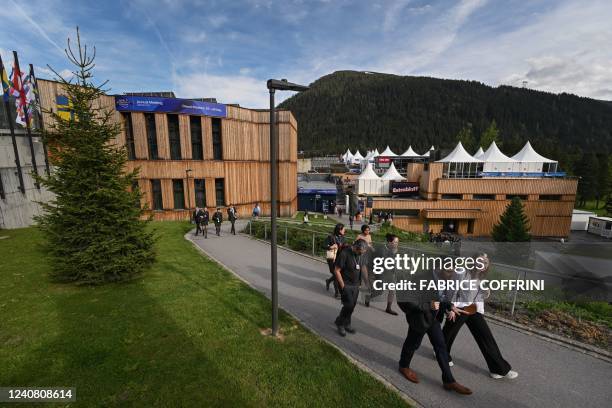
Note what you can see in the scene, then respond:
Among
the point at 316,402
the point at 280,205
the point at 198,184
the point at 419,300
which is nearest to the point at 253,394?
the point at 316,402

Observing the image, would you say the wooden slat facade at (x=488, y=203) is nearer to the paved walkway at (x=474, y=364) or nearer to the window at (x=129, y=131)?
the window at (x=129, y=131)

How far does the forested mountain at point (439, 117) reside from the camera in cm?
14300

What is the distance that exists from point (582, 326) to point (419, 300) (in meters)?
4.15

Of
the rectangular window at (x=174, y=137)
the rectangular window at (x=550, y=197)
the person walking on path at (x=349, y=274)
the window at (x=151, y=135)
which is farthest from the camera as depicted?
the rectangular window at (x=550, y=197)

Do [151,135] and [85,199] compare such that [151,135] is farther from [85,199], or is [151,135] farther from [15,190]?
[85,199]

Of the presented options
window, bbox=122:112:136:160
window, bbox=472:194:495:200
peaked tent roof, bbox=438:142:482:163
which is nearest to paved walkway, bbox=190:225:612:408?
window, bbox=122:112:136:160

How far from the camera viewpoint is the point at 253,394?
3.68 meters

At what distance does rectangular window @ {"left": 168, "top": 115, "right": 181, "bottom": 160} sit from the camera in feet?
65.6

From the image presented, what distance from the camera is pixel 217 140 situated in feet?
70.8

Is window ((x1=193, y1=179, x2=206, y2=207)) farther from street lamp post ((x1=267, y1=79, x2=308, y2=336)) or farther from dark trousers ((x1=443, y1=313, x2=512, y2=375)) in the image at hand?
dark trousers ((x1=443, y1=313, x2=512, y2=375))

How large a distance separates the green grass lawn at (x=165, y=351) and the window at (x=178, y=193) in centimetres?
1381

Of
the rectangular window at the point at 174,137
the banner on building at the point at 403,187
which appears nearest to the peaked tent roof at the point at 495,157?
the banner on building at the point at 403,187

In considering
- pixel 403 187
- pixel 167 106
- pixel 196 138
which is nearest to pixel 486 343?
pixel 196 138

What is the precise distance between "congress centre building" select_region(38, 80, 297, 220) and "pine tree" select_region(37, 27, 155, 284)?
13558 mm
